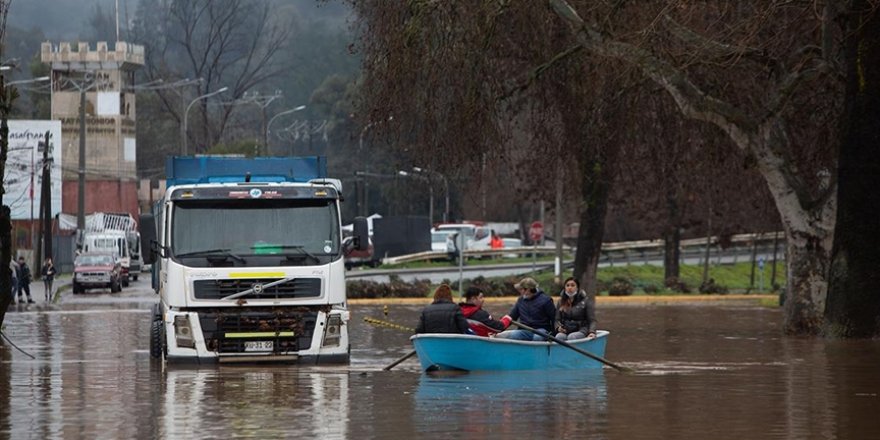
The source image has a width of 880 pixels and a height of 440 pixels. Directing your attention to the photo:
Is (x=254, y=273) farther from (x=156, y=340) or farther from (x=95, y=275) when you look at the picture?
(x=95, y=275)

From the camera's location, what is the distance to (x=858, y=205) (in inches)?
1230

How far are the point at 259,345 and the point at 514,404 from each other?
6417 mm

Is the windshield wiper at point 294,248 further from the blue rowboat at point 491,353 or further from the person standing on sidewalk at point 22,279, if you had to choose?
the person standing on sidewalk at point 22,279

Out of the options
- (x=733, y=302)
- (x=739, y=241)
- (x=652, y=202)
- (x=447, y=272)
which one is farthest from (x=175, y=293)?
(x=739, y=241)

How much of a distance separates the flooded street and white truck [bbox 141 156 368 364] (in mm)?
429

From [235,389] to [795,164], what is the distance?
16654mm

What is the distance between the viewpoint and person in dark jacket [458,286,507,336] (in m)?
25.2

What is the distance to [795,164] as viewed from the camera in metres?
34.8

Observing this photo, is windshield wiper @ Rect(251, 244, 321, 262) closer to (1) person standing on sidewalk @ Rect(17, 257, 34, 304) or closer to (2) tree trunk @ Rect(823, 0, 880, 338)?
(2) tree trunk @ Rect(823, 0, 880, 338)

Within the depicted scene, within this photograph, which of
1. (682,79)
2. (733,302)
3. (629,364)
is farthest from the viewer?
(733,302)

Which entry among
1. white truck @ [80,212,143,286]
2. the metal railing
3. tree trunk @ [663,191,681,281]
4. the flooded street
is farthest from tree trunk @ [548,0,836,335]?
the metal railing

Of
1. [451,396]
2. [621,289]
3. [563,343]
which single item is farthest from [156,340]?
[621,289]

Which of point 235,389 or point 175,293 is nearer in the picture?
point 235,389

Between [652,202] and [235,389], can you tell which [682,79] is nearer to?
[235,389]
